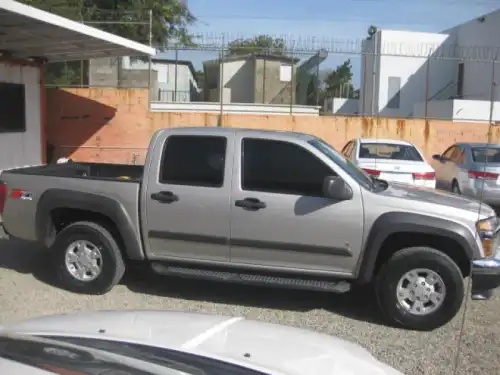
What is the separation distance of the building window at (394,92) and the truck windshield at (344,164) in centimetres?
2997

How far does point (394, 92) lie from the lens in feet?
117

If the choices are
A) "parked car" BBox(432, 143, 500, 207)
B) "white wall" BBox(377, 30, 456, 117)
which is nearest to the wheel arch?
"parked car" BBox(432, 143, 500, 207)

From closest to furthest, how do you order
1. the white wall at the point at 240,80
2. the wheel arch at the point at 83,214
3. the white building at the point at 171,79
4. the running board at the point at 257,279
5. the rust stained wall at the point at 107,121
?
the running board at the point at 257,279, the wheel arch at the point at 83,214, the rust stained wall at the point at 107,121, the white building at the point at 171,79, the white wall at the point at 240,80

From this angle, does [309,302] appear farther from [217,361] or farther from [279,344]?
[217,361]

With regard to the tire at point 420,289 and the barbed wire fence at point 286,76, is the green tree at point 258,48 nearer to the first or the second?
the barbed wire fence at point 286,76

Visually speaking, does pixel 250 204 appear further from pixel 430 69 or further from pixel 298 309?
pixel 430 69

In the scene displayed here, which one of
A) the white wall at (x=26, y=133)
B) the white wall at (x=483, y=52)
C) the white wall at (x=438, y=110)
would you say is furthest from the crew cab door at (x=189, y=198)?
the white wall at (x=483, y=52)

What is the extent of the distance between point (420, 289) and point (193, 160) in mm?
2590

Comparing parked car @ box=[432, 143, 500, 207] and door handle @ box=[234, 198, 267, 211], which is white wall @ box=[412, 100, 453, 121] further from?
door handle @ box=[234, 198, 267, 211]

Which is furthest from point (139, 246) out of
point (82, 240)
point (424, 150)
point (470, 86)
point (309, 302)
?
point (470, 86)

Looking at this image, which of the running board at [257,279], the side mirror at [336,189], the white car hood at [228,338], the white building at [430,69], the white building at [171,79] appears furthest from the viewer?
the white building at [430,69]

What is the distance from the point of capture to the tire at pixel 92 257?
21.4ft

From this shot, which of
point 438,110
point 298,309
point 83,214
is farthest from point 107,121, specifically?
point 438,110

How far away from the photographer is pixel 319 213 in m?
5.90
